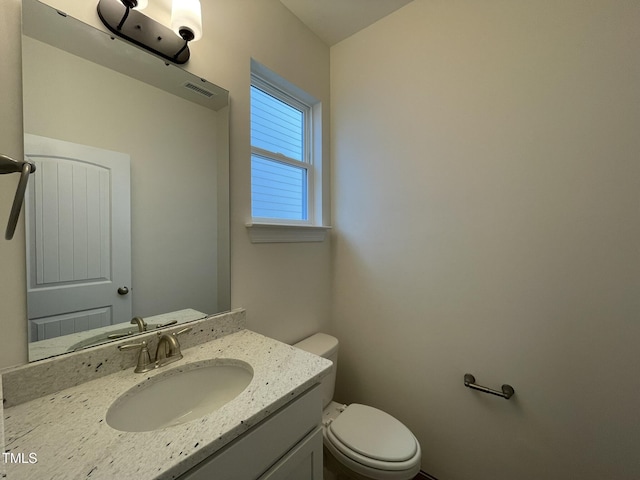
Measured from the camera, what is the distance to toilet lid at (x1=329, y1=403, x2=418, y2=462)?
3.38ft

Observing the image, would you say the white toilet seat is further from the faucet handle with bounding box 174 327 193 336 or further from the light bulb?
the light bulb

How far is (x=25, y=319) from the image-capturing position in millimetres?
695

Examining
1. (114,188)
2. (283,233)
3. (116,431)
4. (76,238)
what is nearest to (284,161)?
(283,233)

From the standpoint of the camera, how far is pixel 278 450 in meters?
0.69

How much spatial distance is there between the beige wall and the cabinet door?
0.58 m

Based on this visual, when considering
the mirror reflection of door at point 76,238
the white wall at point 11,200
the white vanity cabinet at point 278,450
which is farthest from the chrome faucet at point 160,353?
the white vanity cabinet at point 278,450

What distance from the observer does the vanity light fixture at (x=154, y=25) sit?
32.0 inches

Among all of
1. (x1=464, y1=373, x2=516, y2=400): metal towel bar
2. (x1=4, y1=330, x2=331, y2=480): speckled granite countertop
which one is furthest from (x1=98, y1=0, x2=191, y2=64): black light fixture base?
(x1=464, y1=373, x2=516, y2=400): metal towel bar

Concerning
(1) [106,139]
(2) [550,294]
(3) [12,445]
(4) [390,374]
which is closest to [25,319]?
(3) [12,445]

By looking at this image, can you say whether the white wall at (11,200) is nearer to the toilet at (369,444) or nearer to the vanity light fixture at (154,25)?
the vanity light fixture at (154,25)

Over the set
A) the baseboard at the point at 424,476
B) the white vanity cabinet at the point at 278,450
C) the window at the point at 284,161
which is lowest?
the baseboard at the point at 424,476

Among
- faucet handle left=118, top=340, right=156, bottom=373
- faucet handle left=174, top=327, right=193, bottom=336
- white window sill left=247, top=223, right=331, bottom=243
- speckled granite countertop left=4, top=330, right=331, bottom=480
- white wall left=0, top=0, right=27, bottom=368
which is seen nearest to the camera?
speckled granite countertop left=4, top=330, right=331, bottom=480

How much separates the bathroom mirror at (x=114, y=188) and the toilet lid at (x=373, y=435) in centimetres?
79

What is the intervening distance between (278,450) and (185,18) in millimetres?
1411
